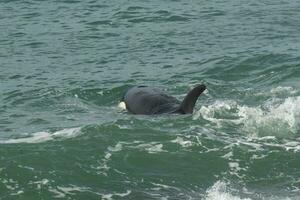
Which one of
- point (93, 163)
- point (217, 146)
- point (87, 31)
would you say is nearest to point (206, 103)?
point (217, 146)

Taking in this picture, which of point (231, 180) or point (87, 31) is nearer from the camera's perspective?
point (231, 180)

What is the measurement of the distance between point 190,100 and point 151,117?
106cm

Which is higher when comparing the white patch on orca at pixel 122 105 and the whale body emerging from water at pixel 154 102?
the whale body emerging from water at pixel 154 102

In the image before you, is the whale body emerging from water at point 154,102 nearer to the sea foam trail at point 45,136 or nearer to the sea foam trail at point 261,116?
the sea foam trail at point 261,116

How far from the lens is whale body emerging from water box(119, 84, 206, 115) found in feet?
55.9

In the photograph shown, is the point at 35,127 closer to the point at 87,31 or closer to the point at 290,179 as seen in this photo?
the point at 290,179

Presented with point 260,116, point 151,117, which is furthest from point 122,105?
point 260,116

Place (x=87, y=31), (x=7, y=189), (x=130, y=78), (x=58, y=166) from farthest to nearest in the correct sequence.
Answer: (x=87, y=31) < (x=130, y=78) < (x=58, y=166) < (x=7, y=189)

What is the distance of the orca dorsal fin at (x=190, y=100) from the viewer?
16.6m

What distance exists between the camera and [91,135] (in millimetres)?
16016

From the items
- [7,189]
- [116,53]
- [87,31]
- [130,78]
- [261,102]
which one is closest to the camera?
[7,189]

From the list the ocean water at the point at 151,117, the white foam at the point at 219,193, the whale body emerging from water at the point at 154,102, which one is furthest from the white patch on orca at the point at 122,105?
the white foam at the point at 219,193

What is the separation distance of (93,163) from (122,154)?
0.73 metres

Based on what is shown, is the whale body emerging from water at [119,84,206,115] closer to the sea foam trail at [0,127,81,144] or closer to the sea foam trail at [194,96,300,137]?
the sea foam trail at [194,96,300,137]
